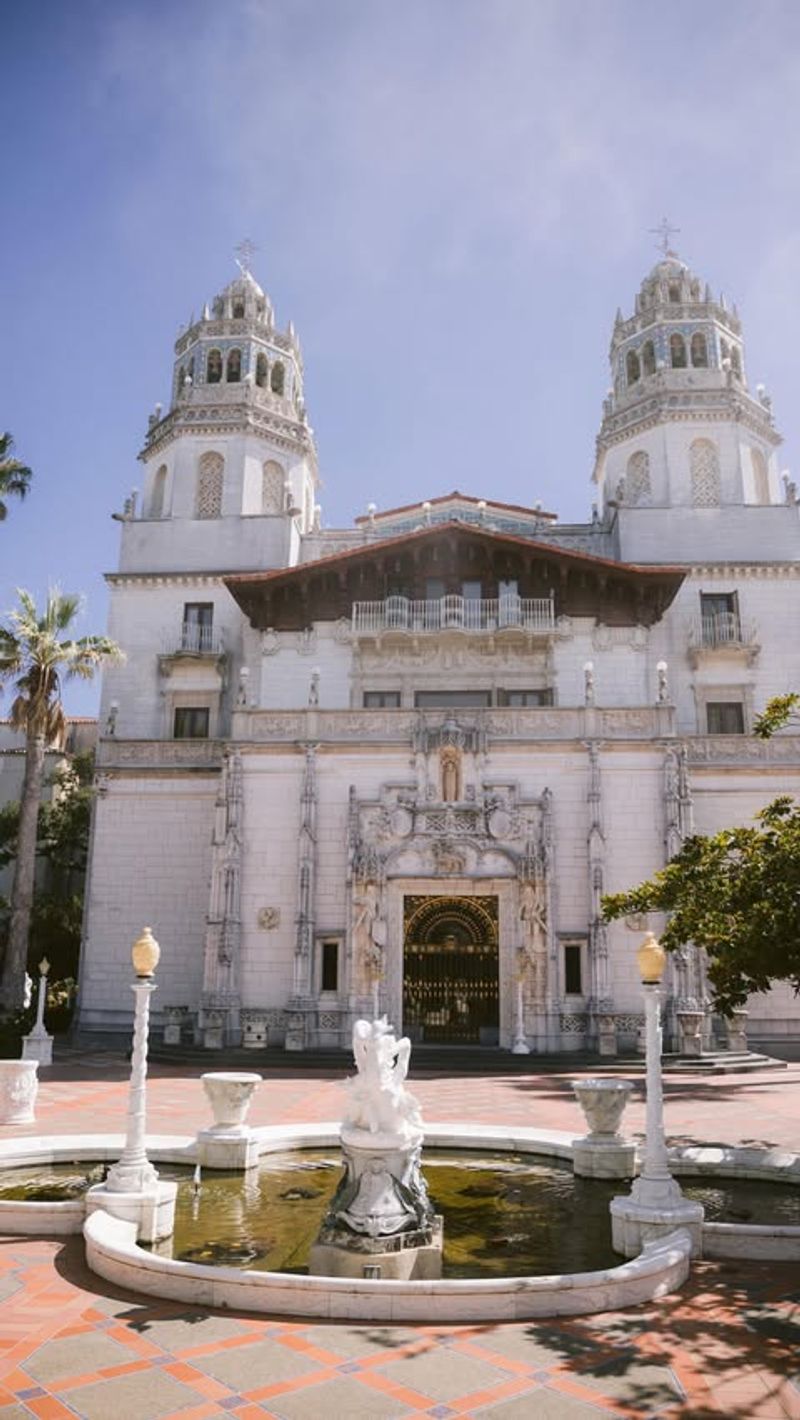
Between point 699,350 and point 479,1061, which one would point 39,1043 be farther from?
point 699,350

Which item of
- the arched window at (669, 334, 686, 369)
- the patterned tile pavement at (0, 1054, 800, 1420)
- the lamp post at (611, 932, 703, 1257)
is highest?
the arched window at (669, 334, 686, 369)

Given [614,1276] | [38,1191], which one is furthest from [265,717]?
[614,1276]

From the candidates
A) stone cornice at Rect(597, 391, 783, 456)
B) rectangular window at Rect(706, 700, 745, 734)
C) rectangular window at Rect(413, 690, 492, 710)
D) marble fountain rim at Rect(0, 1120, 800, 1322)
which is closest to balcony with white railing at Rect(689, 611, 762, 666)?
rectangular window at Rect(706, 700, 745, 734)

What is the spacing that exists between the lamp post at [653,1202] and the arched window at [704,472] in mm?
30082

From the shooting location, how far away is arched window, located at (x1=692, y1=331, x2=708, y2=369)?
39.2 m

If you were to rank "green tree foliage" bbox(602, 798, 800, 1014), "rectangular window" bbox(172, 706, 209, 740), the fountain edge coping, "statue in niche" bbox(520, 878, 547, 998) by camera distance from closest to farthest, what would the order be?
the fountain edge coping
"green tree foliage" bbox(602, 798, 800, 1014)
"statue in niche" bbox(520, 878, 547, 998)
"rectangular window" bbox(172, 706, 209, 740)

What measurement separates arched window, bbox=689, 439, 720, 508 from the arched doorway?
1818 cm

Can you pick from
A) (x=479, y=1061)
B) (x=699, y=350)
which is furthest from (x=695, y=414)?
(x=479, y=1061)

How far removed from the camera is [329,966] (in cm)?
2792

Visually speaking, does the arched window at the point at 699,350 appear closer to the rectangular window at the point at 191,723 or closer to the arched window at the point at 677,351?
the arched window at the point at 677,351

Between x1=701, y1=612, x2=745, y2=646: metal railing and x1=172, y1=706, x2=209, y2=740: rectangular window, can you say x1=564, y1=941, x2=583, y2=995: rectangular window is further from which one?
x1=172, y1=706, x2=209, y2=740: rectangular window

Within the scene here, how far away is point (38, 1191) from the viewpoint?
37.4 ft

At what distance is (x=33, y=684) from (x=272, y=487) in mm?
12327

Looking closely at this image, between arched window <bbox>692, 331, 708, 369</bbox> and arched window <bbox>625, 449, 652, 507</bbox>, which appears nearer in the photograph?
arched window <bbox>625, 449, 652, 507</bbox>
